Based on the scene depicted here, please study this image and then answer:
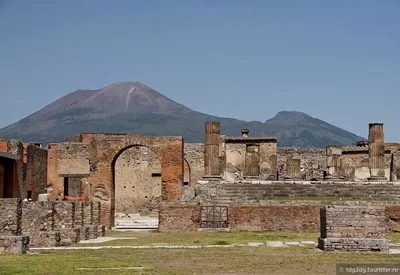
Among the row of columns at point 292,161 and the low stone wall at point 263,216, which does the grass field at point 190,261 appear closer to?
the low stone wall at point 263,216

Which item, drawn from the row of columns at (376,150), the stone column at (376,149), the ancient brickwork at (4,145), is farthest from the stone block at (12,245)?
the stone column at (376,149)

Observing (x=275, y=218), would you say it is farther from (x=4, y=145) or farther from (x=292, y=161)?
(x=292, y=161)

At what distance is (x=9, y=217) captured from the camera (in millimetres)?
20078

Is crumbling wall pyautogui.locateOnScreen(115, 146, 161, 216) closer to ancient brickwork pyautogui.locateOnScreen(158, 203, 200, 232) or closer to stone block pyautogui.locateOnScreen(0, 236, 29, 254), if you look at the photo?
ancient brickwork pyautogui.locateOnScreen(158, 203, 200, 232)

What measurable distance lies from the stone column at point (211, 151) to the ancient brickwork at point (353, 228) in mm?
18911

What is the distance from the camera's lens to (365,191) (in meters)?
34.8

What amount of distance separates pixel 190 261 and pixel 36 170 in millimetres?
27889

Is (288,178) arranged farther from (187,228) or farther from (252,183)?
(187,228)

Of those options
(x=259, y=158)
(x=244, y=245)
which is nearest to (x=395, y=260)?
(x=244, y=245)

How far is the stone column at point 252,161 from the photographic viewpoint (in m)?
47.0

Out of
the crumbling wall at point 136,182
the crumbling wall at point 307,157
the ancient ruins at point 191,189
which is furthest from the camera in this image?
the crumbling wall at point 307,157

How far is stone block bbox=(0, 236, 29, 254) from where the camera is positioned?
1855 cm

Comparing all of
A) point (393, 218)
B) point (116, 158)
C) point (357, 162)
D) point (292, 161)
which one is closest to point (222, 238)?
point (393, 218)

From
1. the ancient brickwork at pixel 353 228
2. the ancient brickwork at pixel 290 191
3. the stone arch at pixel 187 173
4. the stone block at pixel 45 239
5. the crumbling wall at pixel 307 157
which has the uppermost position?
the crumbling wall at pixel 307 157
